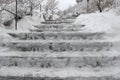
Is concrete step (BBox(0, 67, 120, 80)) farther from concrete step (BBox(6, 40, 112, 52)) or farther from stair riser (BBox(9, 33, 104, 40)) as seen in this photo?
stair riser (BBox(9, 33, 104, 40))

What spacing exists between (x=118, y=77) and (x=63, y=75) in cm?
50

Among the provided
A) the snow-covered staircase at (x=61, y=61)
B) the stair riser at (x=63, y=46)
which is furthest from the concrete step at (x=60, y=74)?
the stair riser at (x=63, y=46)

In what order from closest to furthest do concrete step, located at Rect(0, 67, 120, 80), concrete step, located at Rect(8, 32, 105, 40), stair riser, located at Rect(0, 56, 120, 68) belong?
1. concrete step, located at Rect(0, 67, 120, 80)
2. stair riser, located at Rect(0, 56, 120, 68)
3. concrete step, located at Rect(8, 32, 105, 40)

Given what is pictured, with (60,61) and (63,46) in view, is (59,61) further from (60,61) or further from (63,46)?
(63,46)

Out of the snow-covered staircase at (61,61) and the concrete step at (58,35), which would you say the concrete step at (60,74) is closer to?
the snow-covered staircase at (61,61)

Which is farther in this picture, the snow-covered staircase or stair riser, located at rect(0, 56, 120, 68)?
stair riser, located at rect(0, 56, 120, 68)

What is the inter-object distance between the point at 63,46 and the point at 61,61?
0.95ft

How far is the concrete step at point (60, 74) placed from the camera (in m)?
1.37

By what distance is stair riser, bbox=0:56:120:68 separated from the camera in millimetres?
1599

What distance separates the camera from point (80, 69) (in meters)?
1.55

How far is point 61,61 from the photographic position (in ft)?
5.25

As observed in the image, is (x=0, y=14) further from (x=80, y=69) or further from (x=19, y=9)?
(x=80, y=69)

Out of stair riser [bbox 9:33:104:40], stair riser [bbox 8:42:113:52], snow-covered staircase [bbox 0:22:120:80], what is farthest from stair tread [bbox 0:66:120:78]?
stair riser [bbox 9:33:104:40]

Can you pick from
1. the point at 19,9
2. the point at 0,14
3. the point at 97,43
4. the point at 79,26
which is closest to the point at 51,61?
the point at 97,43
